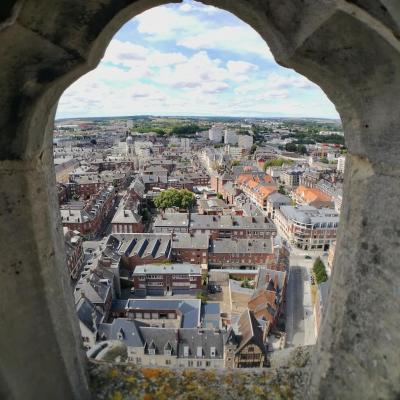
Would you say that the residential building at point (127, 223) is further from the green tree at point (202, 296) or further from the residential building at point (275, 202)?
the residential building at point (275, 202)

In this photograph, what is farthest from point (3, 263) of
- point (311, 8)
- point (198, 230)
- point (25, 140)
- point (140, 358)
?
point (198, 230)

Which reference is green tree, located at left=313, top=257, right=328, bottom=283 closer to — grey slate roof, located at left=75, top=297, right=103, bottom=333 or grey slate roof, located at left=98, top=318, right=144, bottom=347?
grey slate roof, located at left=98, top=318, right=144, bottom=347

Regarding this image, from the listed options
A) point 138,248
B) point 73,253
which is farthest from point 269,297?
point 73,253

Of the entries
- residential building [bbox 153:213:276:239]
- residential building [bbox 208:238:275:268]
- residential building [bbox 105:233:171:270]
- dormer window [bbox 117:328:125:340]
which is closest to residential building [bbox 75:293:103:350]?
dormer window [bbox 117:328:125:340]

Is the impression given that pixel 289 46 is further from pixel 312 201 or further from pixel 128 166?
pixel 128 166

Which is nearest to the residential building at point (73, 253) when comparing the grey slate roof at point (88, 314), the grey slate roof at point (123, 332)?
the grey slate roof at point (88, 314)

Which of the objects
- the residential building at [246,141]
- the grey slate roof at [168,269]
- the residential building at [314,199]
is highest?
the residential building at [246,141]
